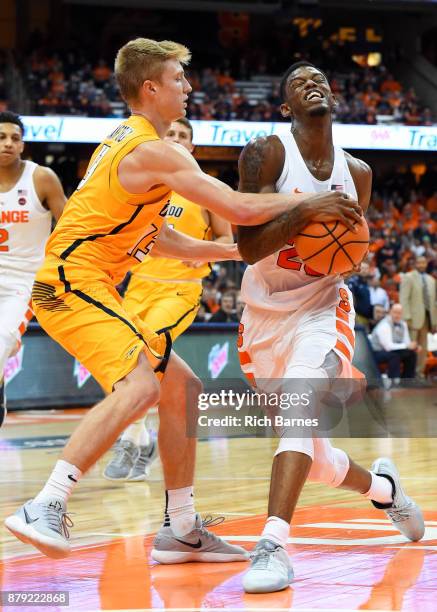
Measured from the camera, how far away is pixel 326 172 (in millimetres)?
5016

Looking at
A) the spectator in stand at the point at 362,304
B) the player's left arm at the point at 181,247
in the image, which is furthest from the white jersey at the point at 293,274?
the spectator in stand at the point at 362,304

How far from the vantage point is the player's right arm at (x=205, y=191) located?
4.47 metres

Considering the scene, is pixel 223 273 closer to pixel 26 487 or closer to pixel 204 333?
pixel 204 333

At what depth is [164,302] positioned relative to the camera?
768cm

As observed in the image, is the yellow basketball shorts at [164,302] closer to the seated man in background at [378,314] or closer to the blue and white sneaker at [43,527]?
the blue and white sneaker at [43,527]

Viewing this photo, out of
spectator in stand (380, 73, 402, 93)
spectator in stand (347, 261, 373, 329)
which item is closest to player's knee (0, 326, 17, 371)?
spectator in stand (347, 261, 373, 329)

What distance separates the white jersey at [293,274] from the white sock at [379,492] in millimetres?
949

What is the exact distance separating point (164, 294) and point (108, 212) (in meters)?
3.06

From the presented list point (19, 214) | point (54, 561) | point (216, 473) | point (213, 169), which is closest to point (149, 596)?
point (54, 561)

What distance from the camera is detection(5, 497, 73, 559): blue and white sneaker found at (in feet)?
13.3

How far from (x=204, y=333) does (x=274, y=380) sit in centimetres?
987

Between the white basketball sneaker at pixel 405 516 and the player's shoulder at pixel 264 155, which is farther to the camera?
the white basketball sneaker at pixel 405 516

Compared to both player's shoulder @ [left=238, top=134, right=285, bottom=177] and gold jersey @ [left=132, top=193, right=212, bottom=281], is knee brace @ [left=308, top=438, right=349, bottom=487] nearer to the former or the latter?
player's shoulder @ [left=238, top=134, right=285, bottom=177]

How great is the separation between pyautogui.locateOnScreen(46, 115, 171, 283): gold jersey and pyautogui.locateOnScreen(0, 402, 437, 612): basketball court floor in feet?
4.30
